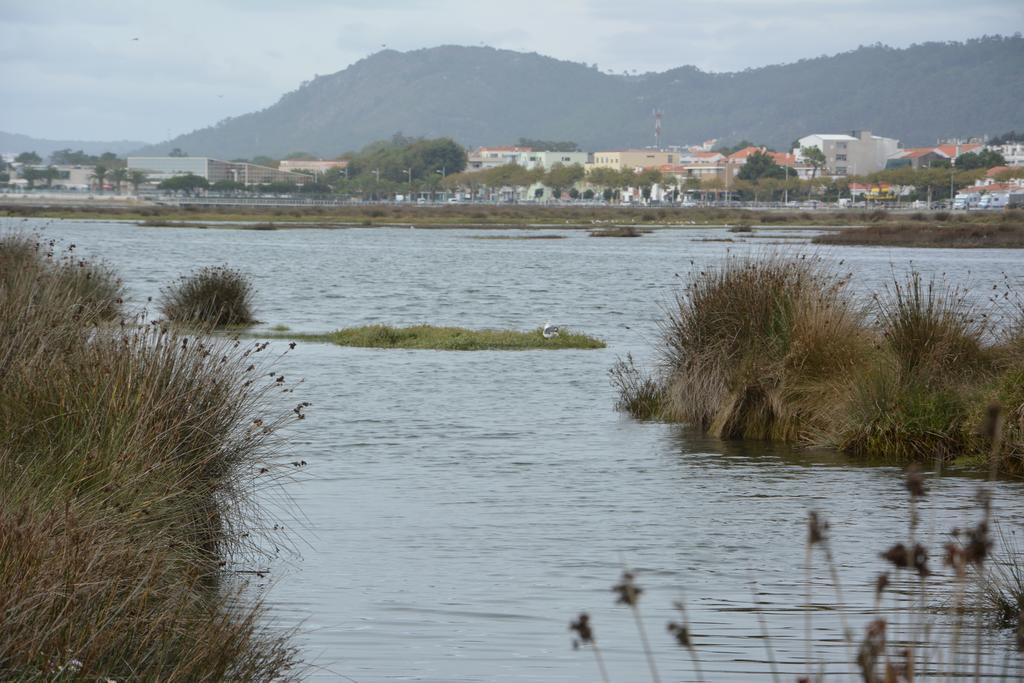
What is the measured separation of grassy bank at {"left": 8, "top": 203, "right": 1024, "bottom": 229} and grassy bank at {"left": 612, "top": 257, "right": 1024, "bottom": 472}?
9926 cm

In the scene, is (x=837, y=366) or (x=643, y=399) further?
(x=643, y=399)

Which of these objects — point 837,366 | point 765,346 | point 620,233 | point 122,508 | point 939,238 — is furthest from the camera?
point 620,233

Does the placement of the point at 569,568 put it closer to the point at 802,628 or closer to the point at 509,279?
the point at 802,628

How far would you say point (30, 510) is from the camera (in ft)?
19.5

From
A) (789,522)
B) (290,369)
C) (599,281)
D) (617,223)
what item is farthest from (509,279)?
(617,223)

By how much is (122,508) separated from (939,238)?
83.2 m

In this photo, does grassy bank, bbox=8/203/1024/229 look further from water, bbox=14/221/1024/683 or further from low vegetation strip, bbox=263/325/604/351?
water, bbox=14/221/1024/683

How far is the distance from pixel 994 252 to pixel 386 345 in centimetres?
6049

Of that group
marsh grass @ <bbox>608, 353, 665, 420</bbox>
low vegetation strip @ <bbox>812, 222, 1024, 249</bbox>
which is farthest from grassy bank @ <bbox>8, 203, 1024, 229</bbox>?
marsh grass @ <bbox>608, 353, 665, 420</bbox>

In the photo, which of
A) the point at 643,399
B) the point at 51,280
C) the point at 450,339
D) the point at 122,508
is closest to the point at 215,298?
the point at 450,339

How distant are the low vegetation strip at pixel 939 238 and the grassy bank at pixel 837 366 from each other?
64734 millimetres

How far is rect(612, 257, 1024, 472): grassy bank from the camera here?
574 inches

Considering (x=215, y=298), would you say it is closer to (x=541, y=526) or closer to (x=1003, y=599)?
(x=541, y=526)

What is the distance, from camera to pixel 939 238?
84625 millimetres
